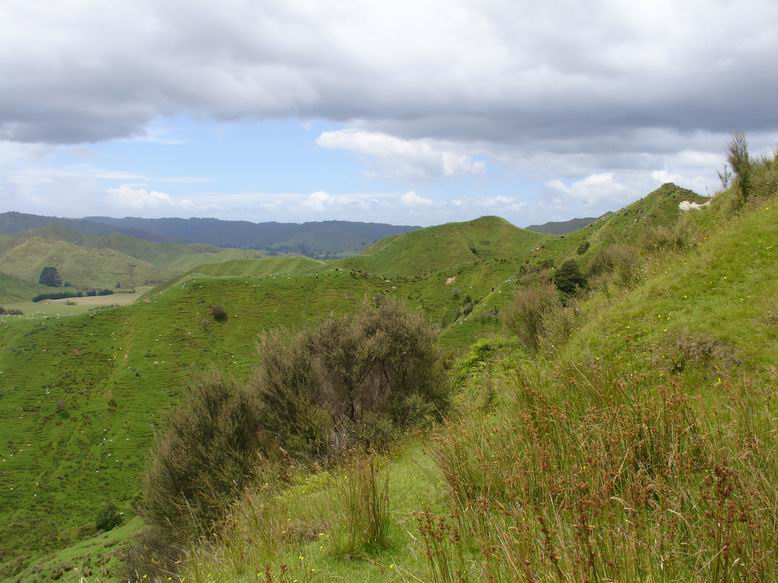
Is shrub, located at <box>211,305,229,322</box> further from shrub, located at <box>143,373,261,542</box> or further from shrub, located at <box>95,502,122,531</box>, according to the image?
shrub, located at <box>143,373,261,542</box>

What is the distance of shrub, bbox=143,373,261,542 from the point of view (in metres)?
18.5

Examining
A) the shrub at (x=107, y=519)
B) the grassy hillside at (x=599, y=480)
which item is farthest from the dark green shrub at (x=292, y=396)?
the shrub at (x=107, y=519)

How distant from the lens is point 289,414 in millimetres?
20500

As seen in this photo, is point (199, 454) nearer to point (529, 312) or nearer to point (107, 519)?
point (529, 312)

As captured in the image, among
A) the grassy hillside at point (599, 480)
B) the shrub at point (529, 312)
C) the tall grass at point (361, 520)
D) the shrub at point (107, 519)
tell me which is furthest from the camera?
the shrub at point (107, 519)

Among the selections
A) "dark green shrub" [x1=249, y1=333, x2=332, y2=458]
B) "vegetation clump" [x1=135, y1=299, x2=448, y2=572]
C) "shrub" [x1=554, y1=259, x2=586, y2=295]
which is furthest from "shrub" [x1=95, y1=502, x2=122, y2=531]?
"shrub" [x1=554, y1=259, x2=586, y2=295]

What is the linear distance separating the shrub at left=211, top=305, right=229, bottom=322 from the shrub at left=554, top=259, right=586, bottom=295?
4207 centimetres

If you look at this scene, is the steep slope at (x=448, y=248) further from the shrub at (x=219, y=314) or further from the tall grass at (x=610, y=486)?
the tall grass at (x=610, y=486)

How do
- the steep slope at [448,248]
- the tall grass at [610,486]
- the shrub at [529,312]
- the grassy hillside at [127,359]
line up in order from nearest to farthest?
1. the tall grass at [610,486]
2. the shrub at [529,312]
3. the grassy hillside at [127,359]
4. the steep slope at [448,248]

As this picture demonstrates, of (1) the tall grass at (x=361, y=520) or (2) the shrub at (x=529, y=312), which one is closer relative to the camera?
(1) the tall grass at (x=361, y=520)

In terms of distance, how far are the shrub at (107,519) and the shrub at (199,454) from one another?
23.9 m

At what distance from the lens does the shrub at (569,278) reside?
49531 millimetres

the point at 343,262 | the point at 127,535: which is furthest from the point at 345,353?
the point at 343,262

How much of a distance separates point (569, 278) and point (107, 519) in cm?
4409
